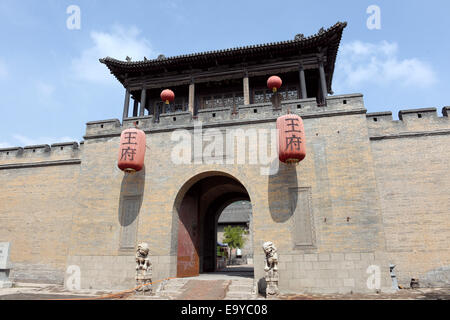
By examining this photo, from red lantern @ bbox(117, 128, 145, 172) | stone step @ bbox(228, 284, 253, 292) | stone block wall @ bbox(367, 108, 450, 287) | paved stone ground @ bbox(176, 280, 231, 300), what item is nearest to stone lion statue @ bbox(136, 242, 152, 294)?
paved stone ground @ bbox(176, 280, 231, 300)

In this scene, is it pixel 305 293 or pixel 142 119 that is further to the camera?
pixel 142 119

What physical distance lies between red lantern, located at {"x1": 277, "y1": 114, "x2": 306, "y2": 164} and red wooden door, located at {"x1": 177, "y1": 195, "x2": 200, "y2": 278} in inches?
152

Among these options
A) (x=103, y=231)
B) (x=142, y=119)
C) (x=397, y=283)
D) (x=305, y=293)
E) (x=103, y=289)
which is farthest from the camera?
(x=142, y=119)

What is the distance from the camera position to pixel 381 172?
8.80 meters

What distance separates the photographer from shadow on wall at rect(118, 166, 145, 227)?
8.93 m

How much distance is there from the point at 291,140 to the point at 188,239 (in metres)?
4.94

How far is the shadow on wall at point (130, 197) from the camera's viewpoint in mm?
8930

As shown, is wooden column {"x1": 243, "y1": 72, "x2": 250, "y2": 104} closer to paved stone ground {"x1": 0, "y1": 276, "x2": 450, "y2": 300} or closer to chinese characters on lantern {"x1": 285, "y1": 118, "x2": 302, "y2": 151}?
chinese characters on lantern {"x1": 285, "y1": 118, "x2": 302, "y2": 151}

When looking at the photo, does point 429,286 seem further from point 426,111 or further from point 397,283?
point 426,111

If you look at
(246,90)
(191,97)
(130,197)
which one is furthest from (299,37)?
(130,197)

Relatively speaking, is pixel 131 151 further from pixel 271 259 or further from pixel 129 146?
pixel 271 259

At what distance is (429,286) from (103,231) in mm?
9559

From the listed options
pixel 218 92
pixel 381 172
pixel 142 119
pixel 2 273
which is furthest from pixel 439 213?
pixel 2 273

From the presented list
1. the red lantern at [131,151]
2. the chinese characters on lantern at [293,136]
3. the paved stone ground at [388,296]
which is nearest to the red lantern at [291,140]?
the chinese characters on lantern at [293,136]
